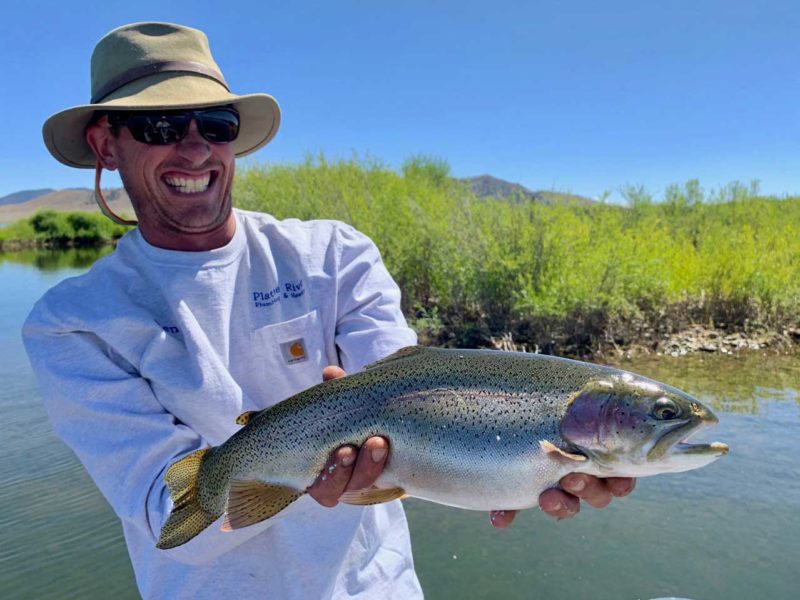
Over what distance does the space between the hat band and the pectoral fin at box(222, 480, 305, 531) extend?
1.57 metres

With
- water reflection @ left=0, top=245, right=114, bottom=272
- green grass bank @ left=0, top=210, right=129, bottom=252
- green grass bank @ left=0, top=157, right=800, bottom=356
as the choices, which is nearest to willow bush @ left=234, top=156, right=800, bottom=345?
green grass bank @ left=0, top=157, right=800, bottom=356

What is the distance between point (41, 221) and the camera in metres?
72.8

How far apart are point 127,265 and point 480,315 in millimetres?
10498

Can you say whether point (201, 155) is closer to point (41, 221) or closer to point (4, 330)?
point (4, 330)

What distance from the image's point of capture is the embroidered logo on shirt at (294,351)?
7.51 ft

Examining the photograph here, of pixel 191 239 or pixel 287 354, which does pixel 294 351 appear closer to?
pixel 287 354

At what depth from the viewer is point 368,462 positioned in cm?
200

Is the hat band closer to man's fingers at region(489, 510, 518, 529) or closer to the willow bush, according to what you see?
man's fingers at region(489, 510, 518, 529)

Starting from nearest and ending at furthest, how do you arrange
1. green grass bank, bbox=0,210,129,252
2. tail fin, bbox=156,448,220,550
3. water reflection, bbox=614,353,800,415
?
tail fin, bbox=156,448,220,550
water reflection, bbox=614,353,800,415
green grass bank, bbox=0,210,129,252

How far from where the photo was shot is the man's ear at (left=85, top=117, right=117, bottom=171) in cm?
249

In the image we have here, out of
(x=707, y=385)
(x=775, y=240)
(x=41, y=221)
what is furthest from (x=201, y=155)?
(x=41, y=221)

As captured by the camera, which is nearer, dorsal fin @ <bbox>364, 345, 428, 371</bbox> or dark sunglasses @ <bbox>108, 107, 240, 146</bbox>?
dorsal fin @ <bbox>364, 345, 428, 371</bbox>

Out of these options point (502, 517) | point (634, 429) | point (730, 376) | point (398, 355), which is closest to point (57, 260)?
point (730, 376)

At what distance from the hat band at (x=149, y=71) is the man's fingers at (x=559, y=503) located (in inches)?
80.1
